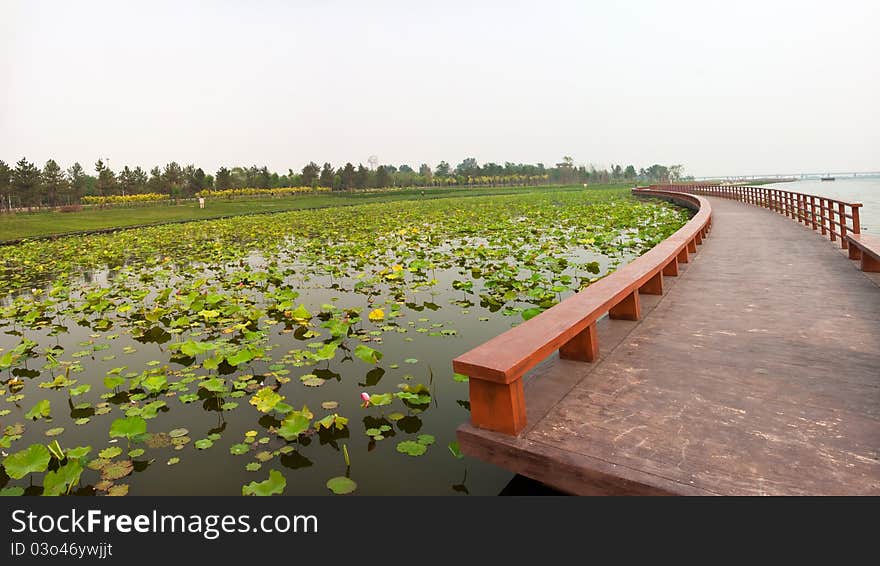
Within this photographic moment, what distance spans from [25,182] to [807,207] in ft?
243

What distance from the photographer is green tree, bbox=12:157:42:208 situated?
5703cm

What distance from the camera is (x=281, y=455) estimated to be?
275cm

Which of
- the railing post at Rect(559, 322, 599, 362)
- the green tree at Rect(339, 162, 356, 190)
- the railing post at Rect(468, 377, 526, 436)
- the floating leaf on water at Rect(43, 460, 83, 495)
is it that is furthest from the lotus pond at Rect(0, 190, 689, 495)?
the green tree at Rect(339, 162, 356, 190)

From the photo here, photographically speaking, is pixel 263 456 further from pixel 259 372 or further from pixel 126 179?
pixel 126 179

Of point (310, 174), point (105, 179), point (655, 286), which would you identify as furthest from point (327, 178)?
point (655, 286)

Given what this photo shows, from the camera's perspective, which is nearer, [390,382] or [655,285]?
[390,382]

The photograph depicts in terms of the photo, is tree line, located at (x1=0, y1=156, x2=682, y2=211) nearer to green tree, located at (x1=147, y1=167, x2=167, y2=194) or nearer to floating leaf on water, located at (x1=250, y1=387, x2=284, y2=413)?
green tree, located at (x1=147, y1=167, x2=167, y2=194)

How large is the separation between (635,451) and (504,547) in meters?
0.73

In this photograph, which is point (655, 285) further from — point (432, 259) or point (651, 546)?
point (432, 259)

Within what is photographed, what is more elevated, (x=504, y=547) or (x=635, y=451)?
(x=635, y=451)

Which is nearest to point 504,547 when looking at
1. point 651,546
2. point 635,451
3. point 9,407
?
point 651,546

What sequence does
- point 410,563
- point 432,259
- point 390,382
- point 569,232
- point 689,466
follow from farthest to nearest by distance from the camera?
1. point 569,232
2. point 432,259
3. point 390,382
4. point 689,466
5. point 410,563

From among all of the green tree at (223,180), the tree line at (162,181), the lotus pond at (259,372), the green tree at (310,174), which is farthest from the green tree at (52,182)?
the lotus pond at (259,372)

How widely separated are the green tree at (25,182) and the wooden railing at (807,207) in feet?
235
